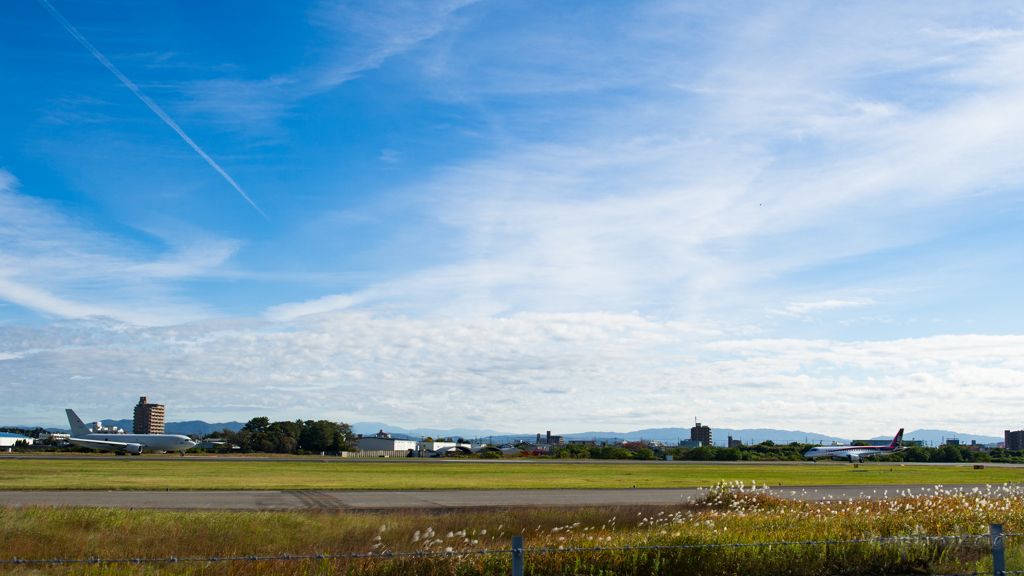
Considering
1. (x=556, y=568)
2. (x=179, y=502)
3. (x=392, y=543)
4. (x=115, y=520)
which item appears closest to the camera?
(x=556, y=568)

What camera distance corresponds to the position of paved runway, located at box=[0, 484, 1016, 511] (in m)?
23.6

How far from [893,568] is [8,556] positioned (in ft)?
52.6

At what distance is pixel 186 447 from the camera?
338ft

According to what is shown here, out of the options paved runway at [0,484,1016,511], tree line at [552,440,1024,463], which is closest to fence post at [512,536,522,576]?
paved runway at [0,484,1016,511]

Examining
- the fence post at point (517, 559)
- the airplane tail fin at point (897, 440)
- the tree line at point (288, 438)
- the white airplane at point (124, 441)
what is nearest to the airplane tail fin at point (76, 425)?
the white airplane at point (124, 441)

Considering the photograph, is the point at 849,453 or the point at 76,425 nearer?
the point at 76,425

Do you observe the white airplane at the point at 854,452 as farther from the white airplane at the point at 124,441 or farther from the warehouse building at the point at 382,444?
the white airplane at the point at 124,441

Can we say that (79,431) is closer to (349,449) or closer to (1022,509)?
(349,449)

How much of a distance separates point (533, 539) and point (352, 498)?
51.8 ft

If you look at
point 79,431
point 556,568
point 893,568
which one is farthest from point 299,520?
point 79,431

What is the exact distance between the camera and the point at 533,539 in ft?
45.9

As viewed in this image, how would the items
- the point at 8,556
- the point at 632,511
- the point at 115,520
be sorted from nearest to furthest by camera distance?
the point at 8,556
the point at 115,520
the point at 632,511

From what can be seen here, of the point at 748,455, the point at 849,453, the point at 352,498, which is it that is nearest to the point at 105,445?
the point at 352,498

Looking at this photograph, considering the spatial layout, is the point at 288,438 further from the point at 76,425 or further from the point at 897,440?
the point at 897,440
